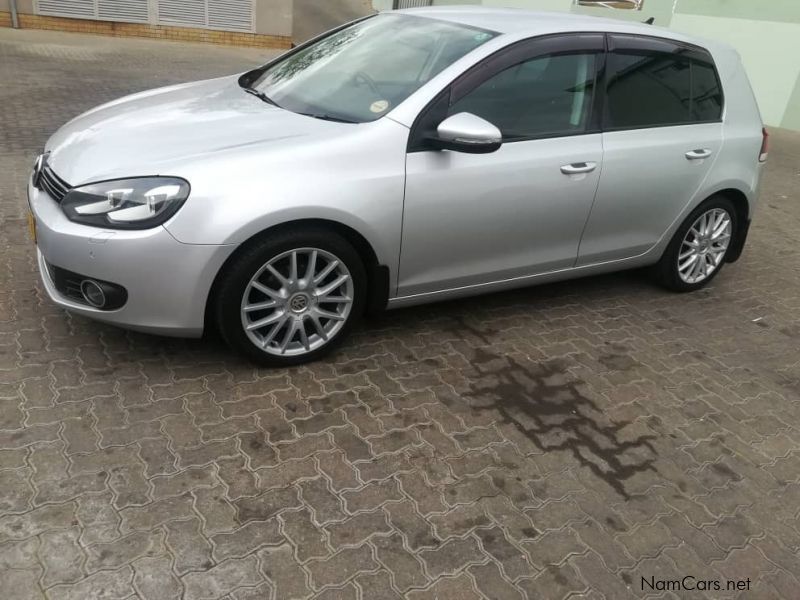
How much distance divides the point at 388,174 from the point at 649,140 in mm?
1813

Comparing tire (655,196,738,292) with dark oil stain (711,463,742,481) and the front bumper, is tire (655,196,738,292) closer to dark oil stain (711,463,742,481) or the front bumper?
dark oil stain (711,463,742,481)

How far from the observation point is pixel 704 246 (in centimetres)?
487

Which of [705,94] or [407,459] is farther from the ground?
[705,94]

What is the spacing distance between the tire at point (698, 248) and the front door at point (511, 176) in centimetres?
100

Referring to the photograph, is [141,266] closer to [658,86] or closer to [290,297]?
[290,297]

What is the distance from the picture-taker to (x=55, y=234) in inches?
119

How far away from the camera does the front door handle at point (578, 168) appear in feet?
12.6

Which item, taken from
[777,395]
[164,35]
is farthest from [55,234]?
[164,35]

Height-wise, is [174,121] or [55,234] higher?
[174,121]

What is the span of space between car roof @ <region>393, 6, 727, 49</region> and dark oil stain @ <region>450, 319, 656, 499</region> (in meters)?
1.77

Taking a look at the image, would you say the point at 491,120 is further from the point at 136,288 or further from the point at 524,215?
the point at 136,288

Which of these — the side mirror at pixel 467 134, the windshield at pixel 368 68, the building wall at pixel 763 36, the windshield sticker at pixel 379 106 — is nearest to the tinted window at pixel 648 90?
the windshield at pixel 368 68

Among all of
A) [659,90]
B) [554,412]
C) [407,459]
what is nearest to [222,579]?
[407,459]

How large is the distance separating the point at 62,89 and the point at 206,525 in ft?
25.8
